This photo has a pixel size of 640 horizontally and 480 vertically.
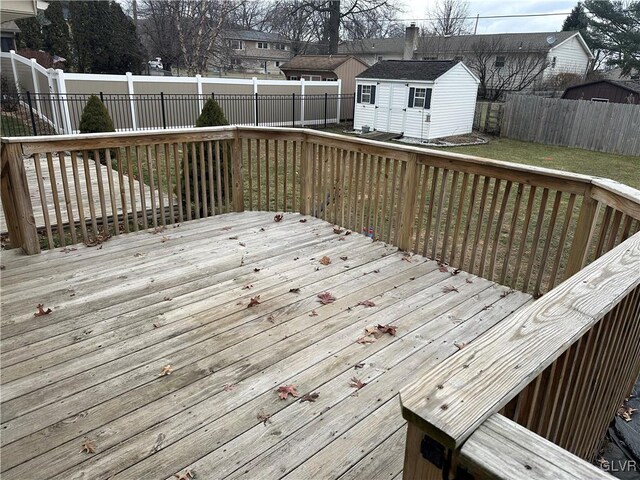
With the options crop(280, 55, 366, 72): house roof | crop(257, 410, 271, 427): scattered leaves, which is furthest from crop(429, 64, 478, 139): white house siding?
crop(257, 410, 271, 427): scattered leaves

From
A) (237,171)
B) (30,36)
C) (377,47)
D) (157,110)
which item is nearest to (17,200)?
(237,171)

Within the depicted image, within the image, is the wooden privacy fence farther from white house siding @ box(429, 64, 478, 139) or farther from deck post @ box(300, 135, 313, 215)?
deck post @ box(300, 135, 313, 215)

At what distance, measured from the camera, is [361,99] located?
58.3 ft

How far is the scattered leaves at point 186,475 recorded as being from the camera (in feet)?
5.90

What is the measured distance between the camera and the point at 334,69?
65.8 feet

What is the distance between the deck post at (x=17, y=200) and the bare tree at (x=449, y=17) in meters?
36.0

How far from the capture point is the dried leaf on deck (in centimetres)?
240

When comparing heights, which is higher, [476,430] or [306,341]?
[476,430]

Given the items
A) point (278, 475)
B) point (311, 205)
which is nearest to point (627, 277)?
point (278, 475)

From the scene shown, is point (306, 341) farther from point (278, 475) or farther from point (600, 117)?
point (600, 117)

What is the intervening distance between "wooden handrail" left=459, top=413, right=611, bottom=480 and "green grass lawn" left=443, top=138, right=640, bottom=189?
37.4ft

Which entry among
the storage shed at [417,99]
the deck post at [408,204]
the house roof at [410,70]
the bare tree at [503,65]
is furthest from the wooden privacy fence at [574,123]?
the deck post at [408,204]

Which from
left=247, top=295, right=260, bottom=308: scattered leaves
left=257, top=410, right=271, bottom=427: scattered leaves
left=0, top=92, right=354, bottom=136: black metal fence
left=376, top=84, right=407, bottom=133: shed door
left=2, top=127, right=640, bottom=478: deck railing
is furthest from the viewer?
left=376, top=84, right=407, bottom=133: shed door

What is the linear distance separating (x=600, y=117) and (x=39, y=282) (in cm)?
1737
